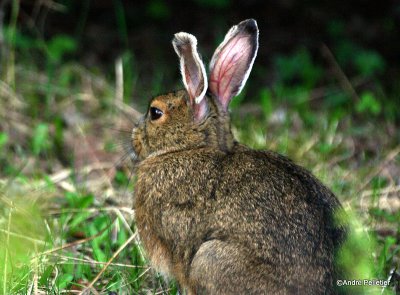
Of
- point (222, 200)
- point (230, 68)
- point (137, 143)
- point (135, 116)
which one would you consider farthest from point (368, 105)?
point (222, 200)

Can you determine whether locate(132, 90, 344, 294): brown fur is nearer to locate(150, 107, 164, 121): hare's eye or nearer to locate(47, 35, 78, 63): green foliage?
locate(150, 107, 164, 121): hare's eye

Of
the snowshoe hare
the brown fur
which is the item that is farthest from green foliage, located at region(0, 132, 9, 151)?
the brown fur

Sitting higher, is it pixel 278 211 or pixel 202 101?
pixel 202 101

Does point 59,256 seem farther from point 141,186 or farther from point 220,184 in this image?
point 220,184

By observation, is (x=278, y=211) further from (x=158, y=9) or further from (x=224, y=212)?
(x=158, y=9)

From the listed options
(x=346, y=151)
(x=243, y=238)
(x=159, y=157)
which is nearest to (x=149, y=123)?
(x=159, y=157)

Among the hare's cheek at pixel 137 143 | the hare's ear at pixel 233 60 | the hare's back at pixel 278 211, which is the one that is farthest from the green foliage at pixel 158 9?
the hare's back at pixel 278 211

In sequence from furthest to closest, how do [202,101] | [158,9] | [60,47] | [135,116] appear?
[158,9], [60,47], [135,116], [202,101]

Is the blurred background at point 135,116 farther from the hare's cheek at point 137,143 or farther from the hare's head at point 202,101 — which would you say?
the hare's head at point 202,101
